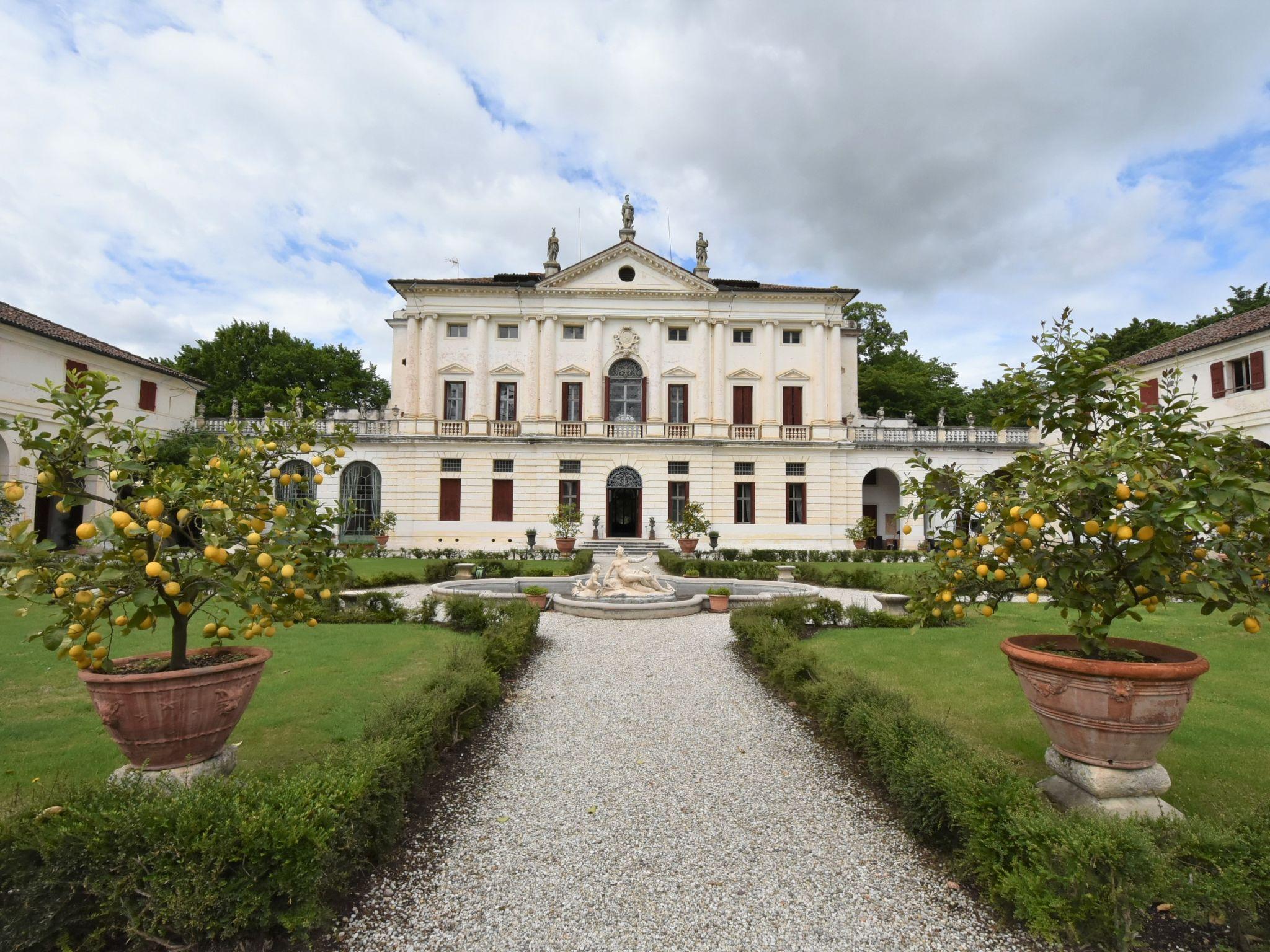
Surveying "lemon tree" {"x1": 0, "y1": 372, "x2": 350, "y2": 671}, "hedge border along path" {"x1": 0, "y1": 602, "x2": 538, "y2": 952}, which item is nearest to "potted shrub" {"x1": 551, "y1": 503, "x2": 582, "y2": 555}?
"lemon tree" {"x1": 0, "y1": 372, "x2": 350, "y2": 671}

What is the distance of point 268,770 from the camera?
4.47 meters

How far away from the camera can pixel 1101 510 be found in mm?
4133

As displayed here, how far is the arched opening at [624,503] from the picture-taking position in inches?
1255

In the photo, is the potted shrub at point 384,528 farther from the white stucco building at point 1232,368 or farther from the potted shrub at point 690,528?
the white stucco building at point 1232,368

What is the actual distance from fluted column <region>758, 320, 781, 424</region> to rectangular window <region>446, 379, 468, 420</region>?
15.3m

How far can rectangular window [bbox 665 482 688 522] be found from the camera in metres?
31.8

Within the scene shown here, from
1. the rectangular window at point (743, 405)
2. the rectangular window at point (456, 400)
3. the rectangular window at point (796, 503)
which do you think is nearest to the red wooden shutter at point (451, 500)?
the rectangular window at point (456, 400)

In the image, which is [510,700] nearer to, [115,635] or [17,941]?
[17,941]

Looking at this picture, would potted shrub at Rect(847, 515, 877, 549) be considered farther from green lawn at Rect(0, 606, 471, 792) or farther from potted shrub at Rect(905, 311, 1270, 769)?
potted shrub at Rect(905, 311, 1270, 769)

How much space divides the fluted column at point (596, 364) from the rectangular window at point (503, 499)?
5688 millimetres

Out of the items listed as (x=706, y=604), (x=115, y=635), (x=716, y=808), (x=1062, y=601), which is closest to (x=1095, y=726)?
(x=1062, y=601)

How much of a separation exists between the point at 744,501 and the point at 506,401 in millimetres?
13263

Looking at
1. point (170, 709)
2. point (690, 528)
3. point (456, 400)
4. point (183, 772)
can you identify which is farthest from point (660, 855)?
point (456, 400)

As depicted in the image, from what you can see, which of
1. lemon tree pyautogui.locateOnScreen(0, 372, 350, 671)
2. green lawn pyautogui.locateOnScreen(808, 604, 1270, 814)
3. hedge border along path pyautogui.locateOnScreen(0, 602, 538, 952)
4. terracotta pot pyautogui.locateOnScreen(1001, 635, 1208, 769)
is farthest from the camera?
green lawn pyautogui.locateOnScreen(808, 604, 1270, 814)
